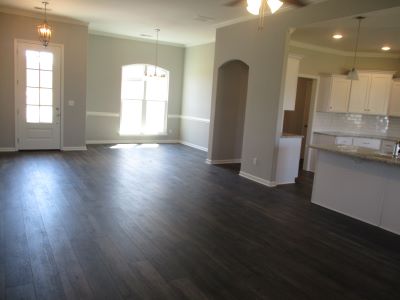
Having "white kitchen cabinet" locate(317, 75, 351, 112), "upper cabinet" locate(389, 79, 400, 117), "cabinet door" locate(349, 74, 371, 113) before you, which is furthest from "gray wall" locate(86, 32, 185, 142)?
"upper cabinet" locate(389, 79, 400, 117)

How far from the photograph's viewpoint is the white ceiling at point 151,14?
5.83 meters

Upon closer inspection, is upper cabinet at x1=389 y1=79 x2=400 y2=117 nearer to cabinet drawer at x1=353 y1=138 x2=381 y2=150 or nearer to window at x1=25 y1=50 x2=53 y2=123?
cabinet drawer at x1=353 y1=138 x2=381 y2=150

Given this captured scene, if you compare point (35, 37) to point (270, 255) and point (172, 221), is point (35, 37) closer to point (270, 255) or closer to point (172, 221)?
point (172, 221)

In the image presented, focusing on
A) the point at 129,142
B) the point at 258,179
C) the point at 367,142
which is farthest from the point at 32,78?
the point at 367,142

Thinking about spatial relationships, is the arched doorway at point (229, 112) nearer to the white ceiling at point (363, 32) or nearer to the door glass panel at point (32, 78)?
the white ceiling at point (363, 32)

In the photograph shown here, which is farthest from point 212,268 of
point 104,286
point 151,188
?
point 151,188

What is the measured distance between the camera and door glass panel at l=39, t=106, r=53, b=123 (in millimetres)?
7676

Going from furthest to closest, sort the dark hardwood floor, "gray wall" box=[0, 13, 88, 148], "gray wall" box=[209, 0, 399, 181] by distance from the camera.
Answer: "gray wall" box=[0, 13, 88, 148] < "gray wall" box=[209, 0, 399, 181] < the dark hardwood floor

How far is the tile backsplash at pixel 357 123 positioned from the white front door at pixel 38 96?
19.9 ft

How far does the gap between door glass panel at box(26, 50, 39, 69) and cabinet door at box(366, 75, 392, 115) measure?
24.5ft

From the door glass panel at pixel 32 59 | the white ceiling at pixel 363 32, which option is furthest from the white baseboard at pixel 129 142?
the white ceiling at pixel 363 32

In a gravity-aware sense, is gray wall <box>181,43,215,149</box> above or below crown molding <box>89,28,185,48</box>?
below

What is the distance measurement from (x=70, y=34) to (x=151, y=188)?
14.9ft

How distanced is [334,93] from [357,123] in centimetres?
115
